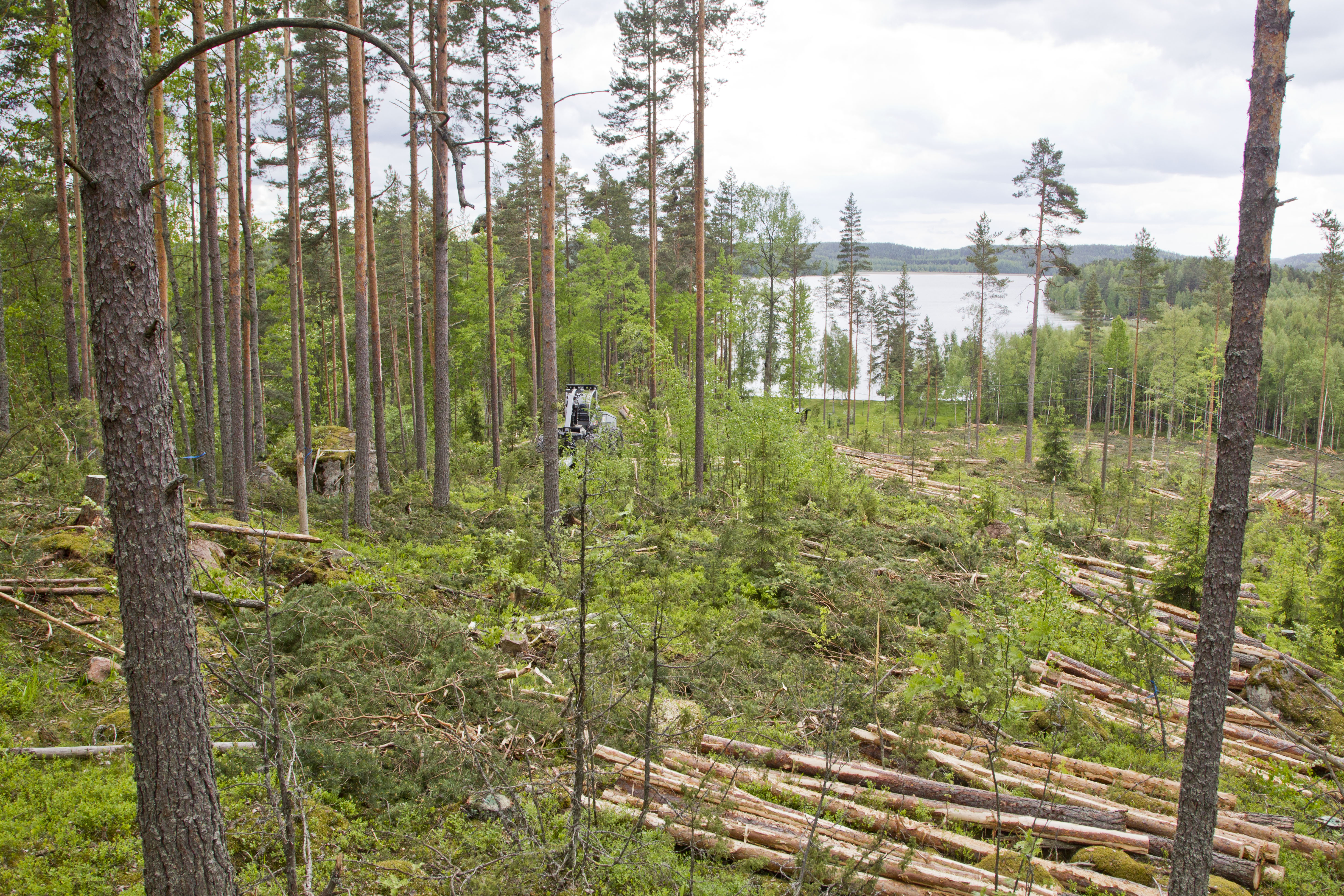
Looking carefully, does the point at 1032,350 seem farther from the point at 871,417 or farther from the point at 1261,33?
the point at 1261,33

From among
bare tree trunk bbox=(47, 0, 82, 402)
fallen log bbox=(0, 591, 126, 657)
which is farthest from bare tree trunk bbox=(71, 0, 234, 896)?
bare tree trunk bbox=(47, 0, 82, 402)

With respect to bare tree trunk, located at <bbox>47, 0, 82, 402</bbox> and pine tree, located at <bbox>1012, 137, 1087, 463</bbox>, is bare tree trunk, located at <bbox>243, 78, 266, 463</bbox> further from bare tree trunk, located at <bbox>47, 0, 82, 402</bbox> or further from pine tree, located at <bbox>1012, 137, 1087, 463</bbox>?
pine tree, located at <bbox>1012, 137, 1087, 463</bbox>

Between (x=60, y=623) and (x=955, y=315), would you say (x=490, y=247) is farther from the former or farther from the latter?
(x=955, y=315)

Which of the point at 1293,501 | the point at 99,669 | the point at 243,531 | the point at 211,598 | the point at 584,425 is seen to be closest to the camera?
the point at 211,598

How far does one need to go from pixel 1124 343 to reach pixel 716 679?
183 ft

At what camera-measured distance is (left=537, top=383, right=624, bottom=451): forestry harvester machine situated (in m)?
12.3

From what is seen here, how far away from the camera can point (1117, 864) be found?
441 cm

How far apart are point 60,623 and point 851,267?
42.4 meters

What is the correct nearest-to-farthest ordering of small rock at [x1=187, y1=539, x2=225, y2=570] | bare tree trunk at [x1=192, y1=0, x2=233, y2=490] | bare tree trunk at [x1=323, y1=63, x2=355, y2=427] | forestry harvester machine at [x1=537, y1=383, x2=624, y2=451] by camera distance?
small rock at [x1=187, y1=539, x2=225, y2=570], bare tree trunk at [x1=192, y1=0, x2=233, y2=490], forestry harvester machine at [x1=537, y1=383, x2=624, y2=451], bare tree trunk at [x1=323, y1=63, x2=355, y2=427]

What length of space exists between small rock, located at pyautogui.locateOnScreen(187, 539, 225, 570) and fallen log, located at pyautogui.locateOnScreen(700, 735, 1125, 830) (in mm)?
5500

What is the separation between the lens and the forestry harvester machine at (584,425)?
12.3m

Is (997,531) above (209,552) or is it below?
below

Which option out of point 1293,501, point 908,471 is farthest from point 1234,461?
point 1293,501

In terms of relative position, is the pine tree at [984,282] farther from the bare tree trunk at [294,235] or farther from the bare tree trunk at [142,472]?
the bare tree trunk at [142,472]
